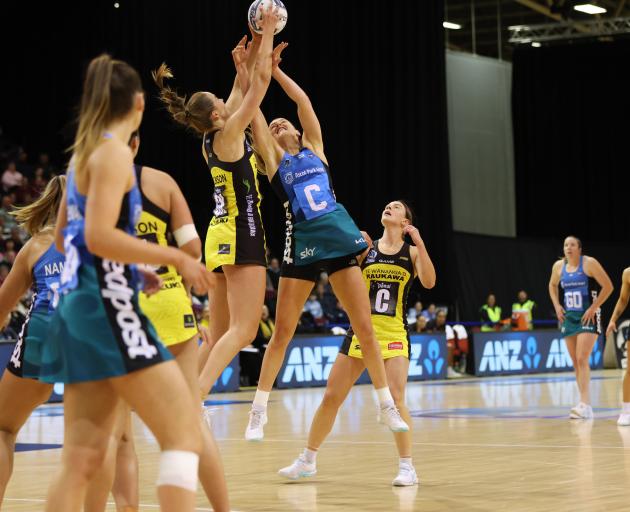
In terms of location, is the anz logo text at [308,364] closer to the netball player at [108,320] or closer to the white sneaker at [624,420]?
the white sneaker at [624,420]

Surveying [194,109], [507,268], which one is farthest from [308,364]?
[194,109]

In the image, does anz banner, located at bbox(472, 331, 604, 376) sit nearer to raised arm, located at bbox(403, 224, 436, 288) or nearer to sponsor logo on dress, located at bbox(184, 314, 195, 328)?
raised arm, located at bbox(403, 224, 436, 288)

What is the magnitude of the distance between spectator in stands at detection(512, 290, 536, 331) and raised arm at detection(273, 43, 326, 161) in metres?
17.2

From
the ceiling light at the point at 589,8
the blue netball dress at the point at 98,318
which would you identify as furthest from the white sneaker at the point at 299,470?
the ceiling light at the point at 589,8

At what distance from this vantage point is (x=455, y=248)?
2544 cm

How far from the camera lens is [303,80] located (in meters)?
23.2

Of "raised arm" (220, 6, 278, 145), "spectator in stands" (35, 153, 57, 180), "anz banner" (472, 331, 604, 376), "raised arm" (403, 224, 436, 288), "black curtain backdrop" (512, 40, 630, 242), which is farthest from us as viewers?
"black curtain backdrop" (512, 40, 630, 242)

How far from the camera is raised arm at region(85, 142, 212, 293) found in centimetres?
307

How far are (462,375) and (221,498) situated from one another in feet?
55.4

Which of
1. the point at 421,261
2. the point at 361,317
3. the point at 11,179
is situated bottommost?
the point at 361,317

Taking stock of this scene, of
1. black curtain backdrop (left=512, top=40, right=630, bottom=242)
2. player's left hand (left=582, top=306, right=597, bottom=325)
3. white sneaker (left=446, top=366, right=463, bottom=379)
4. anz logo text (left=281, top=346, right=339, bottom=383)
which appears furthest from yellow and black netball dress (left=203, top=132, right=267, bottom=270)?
black curtain backdrop (left=512, top=40, right=630, bottom=242)

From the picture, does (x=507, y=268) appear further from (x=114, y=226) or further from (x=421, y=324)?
(x=114, y=226)

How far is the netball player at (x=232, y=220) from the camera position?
5.83m

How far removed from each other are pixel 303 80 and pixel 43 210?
19000 mm
